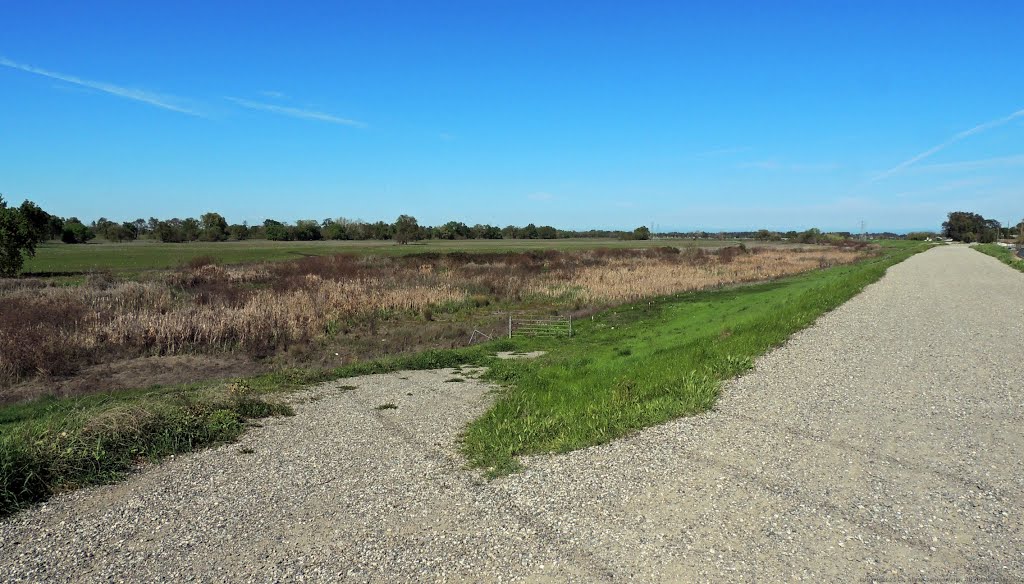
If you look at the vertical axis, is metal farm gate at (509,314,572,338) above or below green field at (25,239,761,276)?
below

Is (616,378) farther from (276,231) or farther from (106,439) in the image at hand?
(276,231)

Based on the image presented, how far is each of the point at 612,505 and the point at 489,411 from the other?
5.20 metres

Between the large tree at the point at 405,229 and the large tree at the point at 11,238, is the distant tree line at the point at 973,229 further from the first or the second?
the large tree at the point at 11,238

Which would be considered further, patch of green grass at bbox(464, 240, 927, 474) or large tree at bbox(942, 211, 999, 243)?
large tree at bbox(942, 211, 999, 243)

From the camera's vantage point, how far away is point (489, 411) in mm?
11516

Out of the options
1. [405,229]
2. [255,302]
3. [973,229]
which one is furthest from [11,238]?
[973,229]

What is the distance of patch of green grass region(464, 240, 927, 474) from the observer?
30.0 feet

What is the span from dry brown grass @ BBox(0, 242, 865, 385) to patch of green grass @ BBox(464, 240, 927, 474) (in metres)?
10.5

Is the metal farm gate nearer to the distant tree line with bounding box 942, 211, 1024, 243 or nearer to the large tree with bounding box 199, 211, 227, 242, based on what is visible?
the large tree with bounding box 199, 211, 227, 242

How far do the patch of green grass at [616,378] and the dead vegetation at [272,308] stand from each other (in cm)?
774

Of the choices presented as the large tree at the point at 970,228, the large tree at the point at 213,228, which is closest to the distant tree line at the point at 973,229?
the large tree at the point at 970,228

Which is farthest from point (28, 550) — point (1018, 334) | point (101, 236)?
point (101, 236)

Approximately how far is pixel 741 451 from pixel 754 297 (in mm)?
26976

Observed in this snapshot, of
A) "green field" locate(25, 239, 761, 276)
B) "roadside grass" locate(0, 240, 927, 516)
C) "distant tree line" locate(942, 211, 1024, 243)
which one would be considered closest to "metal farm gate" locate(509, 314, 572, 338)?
"roadside grass" locate(0, 240, 927, 516)
